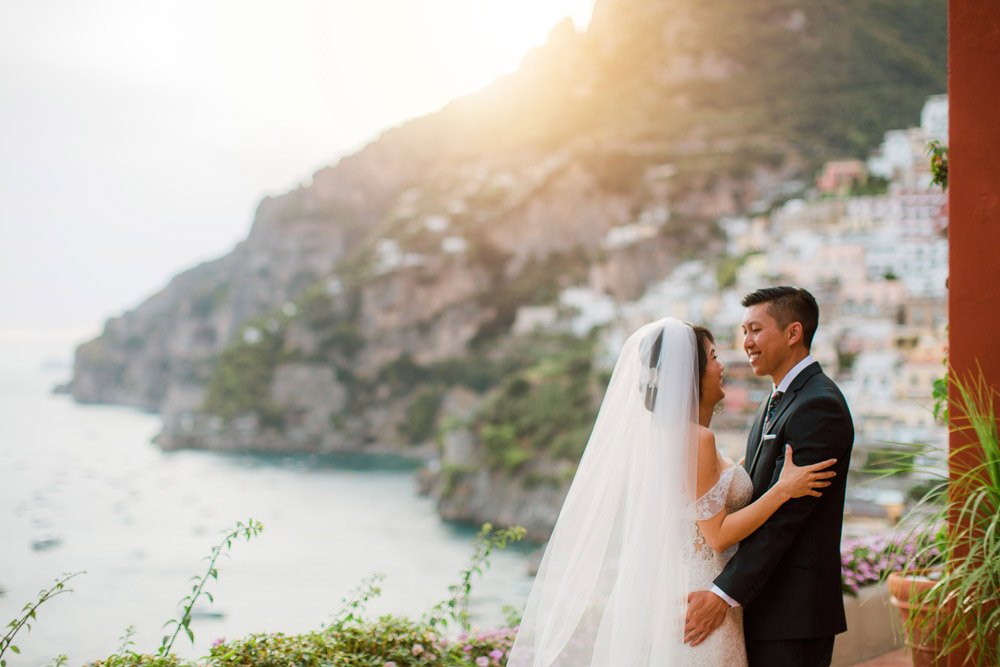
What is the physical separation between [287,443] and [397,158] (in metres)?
43.9

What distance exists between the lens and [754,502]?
175 cm

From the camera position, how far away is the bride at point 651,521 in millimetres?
1796

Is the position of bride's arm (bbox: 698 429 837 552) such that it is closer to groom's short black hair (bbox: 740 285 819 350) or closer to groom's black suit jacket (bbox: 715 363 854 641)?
groom's black suit jacket (bbox: 715 363 854 641)

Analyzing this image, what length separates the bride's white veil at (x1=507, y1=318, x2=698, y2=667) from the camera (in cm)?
184

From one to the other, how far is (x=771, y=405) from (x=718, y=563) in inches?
14.6

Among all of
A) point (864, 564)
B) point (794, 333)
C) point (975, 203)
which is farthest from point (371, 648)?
point (864, 564)

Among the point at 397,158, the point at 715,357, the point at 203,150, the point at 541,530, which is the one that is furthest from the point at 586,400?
the point at 397,158

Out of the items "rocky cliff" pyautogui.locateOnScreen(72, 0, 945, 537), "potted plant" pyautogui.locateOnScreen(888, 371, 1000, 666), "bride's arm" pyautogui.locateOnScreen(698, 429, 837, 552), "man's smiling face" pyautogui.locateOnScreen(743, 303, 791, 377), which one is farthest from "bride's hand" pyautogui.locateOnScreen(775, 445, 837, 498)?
"rocky cliff" pyautogui.locateOnScreen(72, 0, 945, 537)

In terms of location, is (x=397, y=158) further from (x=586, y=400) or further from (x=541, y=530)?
(x=541, y=530)

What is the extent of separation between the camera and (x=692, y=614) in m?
1.78

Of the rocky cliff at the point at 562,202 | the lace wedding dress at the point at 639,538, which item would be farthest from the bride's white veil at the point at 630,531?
the rocky cliff at the point at 562,202

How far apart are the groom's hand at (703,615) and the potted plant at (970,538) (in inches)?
17.9

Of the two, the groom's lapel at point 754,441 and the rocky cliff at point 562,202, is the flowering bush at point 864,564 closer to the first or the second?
the groom's lapel at point 754,441

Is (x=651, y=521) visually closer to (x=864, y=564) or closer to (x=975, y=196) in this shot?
(x=975, y=196)
